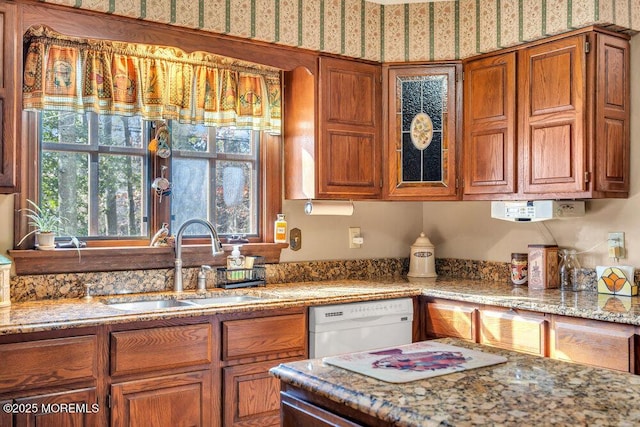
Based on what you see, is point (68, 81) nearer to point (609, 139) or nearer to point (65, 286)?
point (65, 286)

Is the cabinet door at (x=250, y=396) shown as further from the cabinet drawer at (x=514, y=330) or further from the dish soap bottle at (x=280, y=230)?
the cabinet drawer at (x=514, y=330)

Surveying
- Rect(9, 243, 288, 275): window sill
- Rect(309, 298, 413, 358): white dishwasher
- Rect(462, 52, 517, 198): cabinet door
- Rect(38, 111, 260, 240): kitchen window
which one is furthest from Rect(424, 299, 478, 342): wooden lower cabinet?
Rect(38, 111, 260, 240): kitchen window

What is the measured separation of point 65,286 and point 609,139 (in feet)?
9.17

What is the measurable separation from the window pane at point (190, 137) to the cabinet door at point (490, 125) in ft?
4.92

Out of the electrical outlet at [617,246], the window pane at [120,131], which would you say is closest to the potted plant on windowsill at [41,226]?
the window pane at [120,131]

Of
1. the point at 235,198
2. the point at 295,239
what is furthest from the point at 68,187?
the point at 295,239

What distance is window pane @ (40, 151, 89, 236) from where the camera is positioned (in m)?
3.13

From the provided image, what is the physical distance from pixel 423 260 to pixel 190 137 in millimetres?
1635

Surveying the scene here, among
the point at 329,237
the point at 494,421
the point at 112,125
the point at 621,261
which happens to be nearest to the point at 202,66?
the point at 112,125

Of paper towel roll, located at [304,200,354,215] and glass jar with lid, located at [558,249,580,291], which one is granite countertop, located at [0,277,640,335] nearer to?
glass jar with lid, located at [558,249,580,291]

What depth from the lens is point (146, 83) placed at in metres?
3.31

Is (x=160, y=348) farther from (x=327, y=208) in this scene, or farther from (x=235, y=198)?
(x=327, y=208)

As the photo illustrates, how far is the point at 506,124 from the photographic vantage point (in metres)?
3.48

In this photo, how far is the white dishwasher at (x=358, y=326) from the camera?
3146 millimetres
